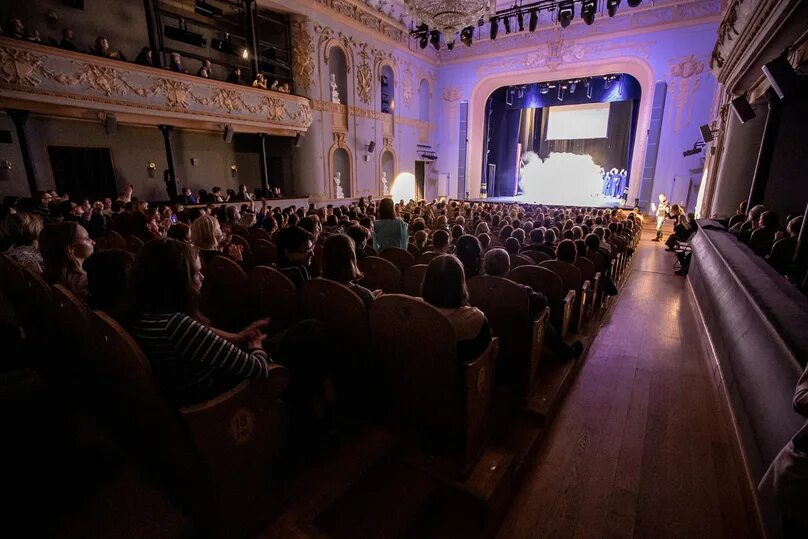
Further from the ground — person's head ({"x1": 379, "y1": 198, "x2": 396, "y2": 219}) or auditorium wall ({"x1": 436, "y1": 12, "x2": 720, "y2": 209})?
auditorium wall ({"x1": 436, "y1": 12, "x2": 720, "y2": 209})

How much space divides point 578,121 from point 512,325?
18.2 metres

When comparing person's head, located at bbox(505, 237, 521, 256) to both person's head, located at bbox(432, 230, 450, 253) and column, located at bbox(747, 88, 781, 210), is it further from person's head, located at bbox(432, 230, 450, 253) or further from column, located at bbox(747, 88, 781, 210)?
column, located at bbox(747, 88, 781, 210)

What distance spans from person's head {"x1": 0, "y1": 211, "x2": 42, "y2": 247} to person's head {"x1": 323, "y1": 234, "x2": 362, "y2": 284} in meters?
2.35

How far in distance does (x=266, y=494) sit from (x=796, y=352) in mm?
2365

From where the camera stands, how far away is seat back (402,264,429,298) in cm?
268

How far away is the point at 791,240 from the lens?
3.37 m

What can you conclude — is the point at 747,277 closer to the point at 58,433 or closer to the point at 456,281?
the point at 456,281

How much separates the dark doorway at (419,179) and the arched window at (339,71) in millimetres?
5218

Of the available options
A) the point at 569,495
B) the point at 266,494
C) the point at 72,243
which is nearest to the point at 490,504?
the point at 569,495

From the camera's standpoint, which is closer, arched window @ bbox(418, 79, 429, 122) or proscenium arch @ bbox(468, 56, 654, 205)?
proscenium arch @ bbox(468, 56, 654, 205)

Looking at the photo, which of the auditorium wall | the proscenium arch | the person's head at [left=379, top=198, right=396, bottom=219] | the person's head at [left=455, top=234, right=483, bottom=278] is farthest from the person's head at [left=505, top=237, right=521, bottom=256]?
the proscenium arch

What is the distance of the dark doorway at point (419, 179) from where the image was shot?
1720 centimetres

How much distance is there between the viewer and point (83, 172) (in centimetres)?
891

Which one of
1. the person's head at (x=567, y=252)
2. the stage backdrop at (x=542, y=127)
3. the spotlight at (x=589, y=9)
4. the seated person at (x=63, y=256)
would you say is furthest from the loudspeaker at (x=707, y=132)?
the seated person at (x=63, y=256)
